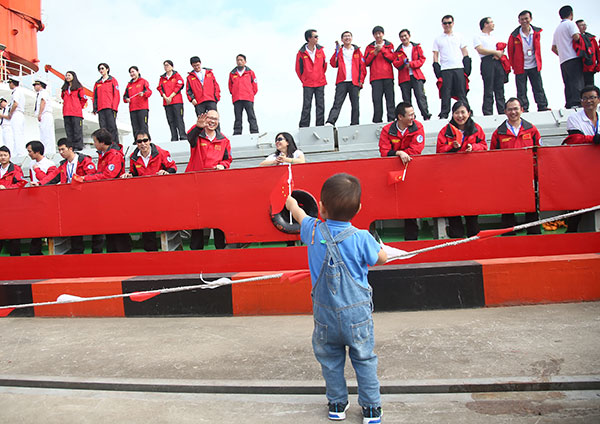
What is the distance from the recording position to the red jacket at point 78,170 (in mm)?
5770

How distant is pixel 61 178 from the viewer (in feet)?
19.9

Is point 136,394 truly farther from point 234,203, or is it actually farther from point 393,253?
point 234,203

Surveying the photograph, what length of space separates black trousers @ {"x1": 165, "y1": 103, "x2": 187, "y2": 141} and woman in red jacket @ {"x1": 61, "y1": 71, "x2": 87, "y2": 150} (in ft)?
6.93

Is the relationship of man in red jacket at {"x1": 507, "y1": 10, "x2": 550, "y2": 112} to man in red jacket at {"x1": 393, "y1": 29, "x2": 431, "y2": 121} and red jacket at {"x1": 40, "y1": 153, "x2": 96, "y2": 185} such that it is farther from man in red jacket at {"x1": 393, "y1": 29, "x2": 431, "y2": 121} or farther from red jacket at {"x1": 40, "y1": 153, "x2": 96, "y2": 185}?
red jacket at {"x1": 40, "y1": 153, "x2": 96, "y2": 185}

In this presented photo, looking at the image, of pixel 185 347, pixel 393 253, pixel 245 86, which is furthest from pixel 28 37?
pixel 393 253

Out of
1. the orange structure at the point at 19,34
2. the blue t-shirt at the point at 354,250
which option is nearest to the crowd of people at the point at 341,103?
the blue t-shirt at the point at 354,250

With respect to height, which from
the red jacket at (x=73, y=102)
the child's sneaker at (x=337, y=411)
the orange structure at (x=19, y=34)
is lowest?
the child's sneaker at (x=337, y=411)

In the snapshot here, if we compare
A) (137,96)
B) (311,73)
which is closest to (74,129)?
(137,96)

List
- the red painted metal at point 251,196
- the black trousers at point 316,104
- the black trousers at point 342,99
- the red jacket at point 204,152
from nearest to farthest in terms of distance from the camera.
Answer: the red painted metal at point 251,196
the red jacket at point 204,152
the black trousers at point 342,99
the black trousers at point 316,104

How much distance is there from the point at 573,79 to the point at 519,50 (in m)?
0.98

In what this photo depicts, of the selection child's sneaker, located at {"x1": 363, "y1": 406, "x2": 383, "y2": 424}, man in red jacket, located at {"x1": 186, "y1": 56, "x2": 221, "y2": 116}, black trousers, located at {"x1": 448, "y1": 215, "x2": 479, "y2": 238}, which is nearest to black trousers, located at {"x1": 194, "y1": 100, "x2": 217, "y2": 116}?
man in red jacket, located at {"x1": 186, "y1": 56, "x2": 221, "y2": 116}

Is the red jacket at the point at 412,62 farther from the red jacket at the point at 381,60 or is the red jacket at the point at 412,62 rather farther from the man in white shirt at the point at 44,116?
the man in white shirt at the point at 44,116

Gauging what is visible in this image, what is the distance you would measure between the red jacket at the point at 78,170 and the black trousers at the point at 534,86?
6724 millimetres

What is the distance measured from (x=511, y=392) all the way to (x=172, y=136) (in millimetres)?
8237
